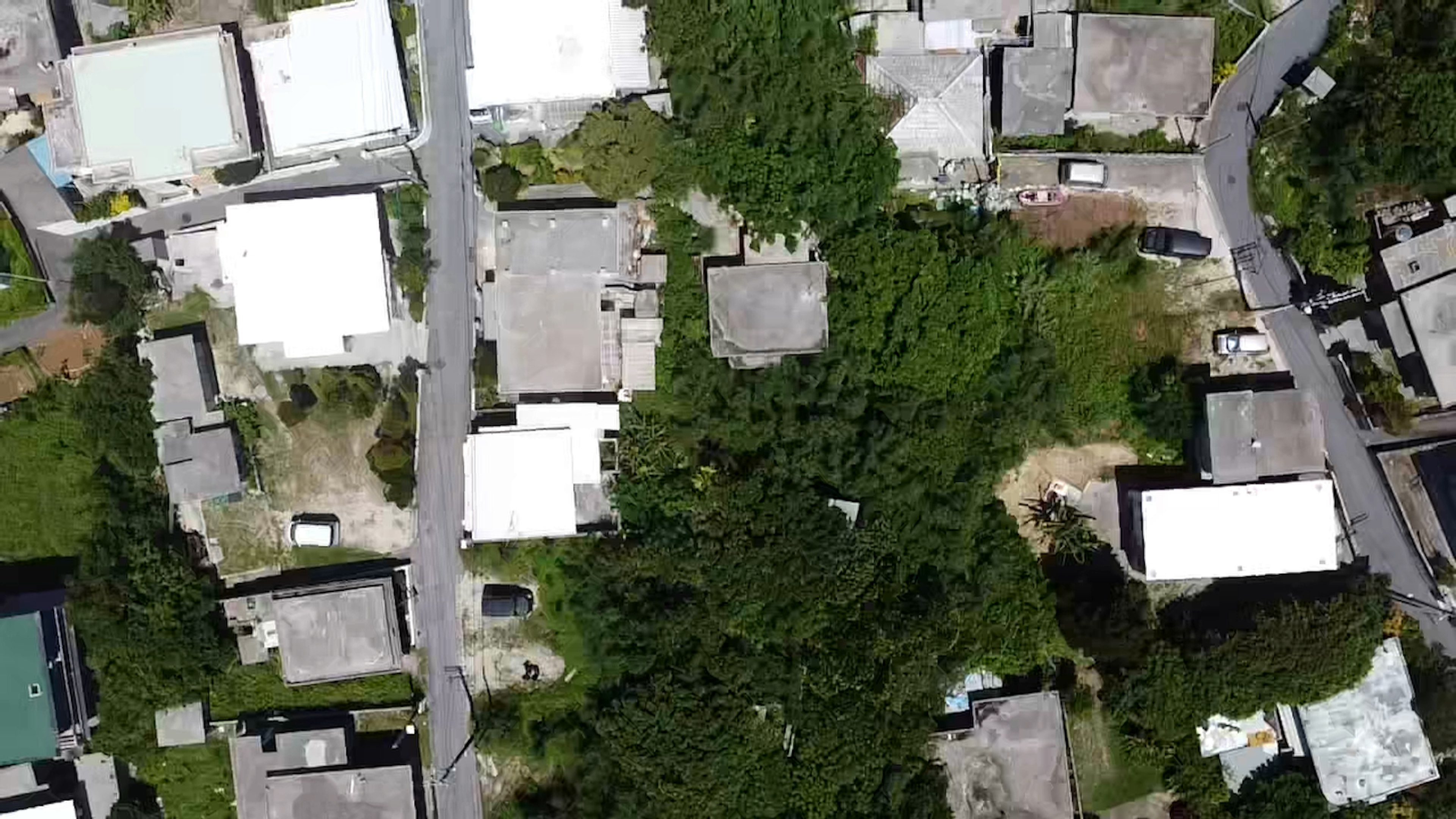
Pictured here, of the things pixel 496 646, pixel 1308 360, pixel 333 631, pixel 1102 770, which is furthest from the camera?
pixel 1102 770

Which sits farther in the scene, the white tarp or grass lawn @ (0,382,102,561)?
grass lawn @ (0,382,102,561)

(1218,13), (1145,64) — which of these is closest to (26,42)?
(1145,64)

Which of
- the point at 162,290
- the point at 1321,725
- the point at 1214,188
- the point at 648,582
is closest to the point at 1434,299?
the point at 1214,188

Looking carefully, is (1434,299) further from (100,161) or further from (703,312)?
(100,161)

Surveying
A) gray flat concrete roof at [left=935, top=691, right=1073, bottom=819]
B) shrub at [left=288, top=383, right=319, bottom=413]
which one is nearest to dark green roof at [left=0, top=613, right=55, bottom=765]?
shrub at [left=288, top=383, right=319, bottom=413]

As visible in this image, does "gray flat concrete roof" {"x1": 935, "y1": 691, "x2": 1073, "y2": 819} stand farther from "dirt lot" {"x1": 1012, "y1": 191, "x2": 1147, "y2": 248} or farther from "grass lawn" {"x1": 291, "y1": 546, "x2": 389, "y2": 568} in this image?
"grass lawn" {"x1": 291, "y1": 546, "x2": 389, "y2": 568}

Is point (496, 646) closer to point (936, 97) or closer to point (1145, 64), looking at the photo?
point (936, 97)
